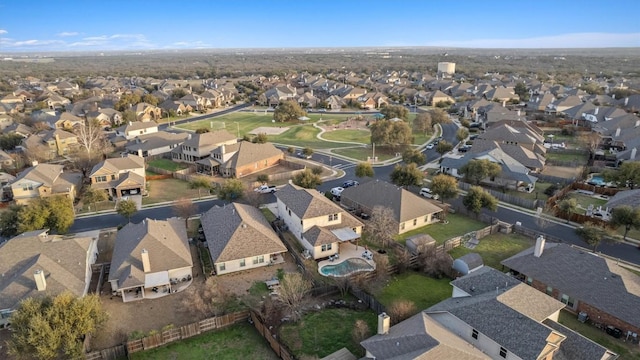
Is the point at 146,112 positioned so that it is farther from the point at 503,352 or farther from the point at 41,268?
Answer: the point at 503,352

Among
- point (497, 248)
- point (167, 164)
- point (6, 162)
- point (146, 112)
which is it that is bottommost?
point (167, 164)

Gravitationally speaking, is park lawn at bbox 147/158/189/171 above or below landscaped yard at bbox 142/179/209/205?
below

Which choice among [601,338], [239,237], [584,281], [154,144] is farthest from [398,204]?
[154,144]

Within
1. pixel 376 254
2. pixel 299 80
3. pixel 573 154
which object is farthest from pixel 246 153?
pixel 299 80

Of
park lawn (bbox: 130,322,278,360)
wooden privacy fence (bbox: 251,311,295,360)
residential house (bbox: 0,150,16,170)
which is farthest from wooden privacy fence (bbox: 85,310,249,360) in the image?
residential house (bbox: 0,150,16,170)

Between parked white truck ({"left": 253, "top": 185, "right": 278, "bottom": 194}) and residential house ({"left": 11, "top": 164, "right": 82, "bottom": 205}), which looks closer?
residential house ({"left": 11, "top": 164, "right": 82, "bottom": 205})

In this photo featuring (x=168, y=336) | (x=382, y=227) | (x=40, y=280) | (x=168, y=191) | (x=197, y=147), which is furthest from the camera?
(x=197, y=147)

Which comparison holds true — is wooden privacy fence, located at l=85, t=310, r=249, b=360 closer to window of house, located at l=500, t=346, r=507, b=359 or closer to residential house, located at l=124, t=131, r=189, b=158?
window of house, located at l=500, t=346, r=507, b=359

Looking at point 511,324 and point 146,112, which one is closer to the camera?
point 511,324
